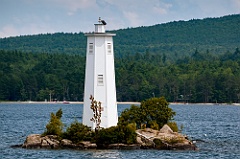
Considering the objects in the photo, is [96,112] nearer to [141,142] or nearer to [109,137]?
[109,137]

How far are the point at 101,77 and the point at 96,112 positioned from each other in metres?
2.34

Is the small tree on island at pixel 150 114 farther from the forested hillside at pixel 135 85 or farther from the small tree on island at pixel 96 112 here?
the forested hillside at pixel 135 85

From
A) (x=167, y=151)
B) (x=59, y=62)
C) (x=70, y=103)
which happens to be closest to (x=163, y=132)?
(x=167, y=151)

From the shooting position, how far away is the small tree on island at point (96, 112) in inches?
1966

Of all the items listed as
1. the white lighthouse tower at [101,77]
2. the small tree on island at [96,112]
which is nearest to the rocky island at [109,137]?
the small tree on island at [96,112]

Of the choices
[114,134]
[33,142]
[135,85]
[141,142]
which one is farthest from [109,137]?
[135,85]

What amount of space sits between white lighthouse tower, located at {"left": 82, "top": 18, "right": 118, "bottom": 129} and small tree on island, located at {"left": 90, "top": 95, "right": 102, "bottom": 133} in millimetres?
266

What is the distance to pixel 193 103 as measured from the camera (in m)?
170

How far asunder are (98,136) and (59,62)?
491 feet

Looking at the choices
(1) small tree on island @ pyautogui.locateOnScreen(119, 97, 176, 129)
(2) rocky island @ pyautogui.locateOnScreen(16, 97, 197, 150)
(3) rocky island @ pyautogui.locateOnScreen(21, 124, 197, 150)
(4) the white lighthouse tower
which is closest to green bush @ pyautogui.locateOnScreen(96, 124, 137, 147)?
(2) rocky island @ pyautogui.locateOnScreen(16, 97, 197, 150)

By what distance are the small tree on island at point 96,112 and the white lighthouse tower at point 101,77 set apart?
27cm

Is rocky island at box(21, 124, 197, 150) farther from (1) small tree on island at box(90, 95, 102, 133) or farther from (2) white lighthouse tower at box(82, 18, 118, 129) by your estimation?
(2) white lighthouse tower at box(82, 18, 118, 129)

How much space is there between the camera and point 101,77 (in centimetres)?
5022

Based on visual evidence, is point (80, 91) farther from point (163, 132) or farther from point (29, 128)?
point (163, 132)
